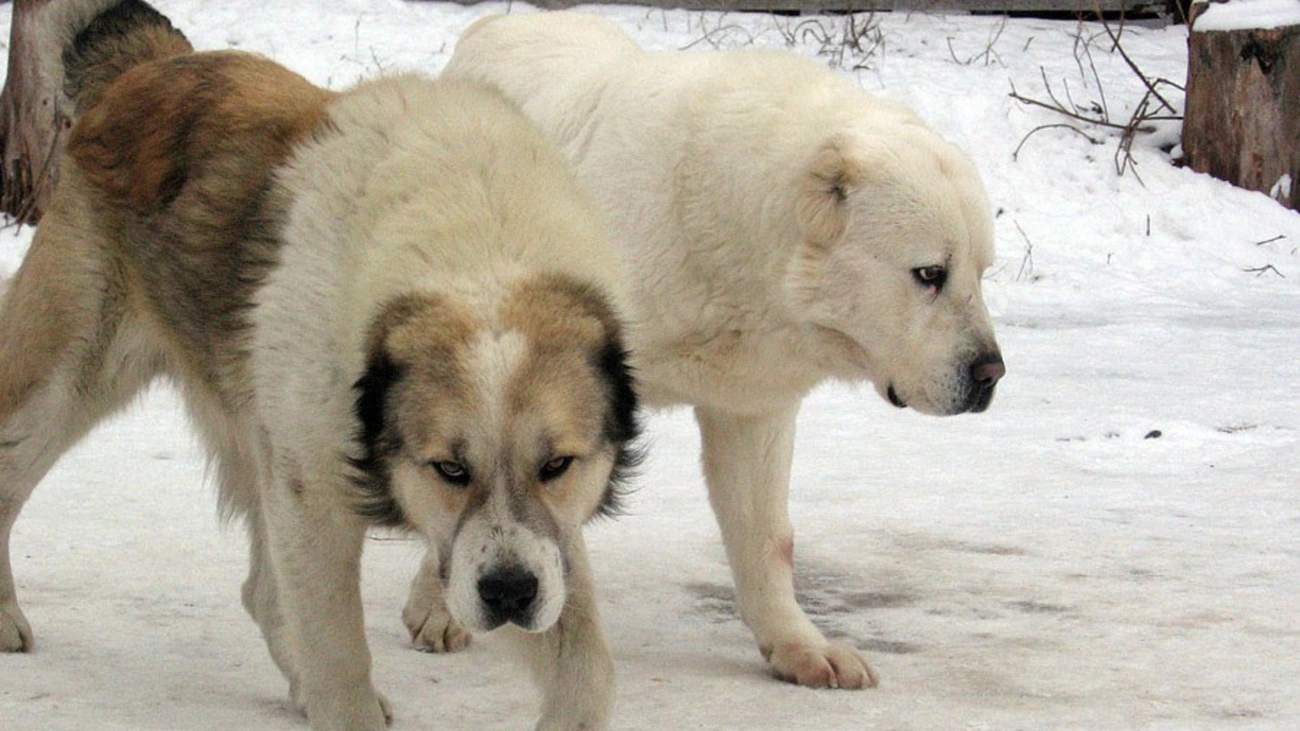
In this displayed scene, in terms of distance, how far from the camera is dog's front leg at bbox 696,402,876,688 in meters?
4.71

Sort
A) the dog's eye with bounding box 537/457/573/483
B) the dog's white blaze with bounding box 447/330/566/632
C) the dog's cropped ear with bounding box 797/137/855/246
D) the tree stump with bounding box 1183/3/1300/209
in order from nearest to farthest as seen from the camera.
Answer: the dog's white blaze with bounding box 447/330/566/632, the dog's eye with bounding box 537/457/573/483, the dog's cropped ear with bounding box 797/137/855/246, the tree stump with bounding box 1183/3/1300/209

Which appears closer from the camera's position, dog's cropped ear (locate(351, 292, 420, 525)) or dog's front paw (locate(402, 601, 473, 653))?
dog's cropped ear (locate(351, 292, 420, 525))

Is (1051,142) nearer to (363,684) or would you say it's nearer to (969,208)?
(969,208)

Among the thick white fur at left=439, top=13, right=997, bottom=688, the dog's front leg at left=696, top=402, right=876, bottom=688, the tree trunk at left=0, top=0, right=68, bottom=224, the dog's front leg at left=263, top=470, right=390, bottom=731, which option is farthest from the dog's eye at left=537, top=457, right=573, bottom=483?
the tree trunk at left=0, top=0, right=68, bottom=224

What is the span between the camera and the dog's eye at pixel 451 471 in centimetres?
313

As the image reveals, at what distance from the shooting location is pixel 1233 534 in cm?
562

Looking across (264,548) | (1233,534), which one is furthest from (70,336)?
(1233,534)

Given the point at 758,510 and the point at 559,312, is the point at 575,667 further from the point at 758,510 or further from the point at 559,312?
the point at 758,510

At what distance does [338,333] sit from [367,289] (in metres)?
0.13

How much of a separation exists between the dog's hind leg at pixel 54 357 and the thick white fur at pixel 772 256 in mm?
1104

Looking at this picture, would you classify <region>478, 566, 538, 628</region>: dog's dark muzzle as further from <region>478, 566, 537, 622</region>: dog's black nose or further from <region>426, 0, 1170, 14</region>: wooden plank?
<region>426, 0, 1170, 14</region>: wooden plank

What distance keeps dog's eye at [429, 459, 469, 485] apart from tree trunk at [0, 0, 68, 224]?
7.77 m

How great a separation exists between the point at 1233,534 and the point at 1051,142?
22.8 feet

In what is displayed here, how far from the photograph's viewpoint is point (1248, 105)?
11.2 metres
